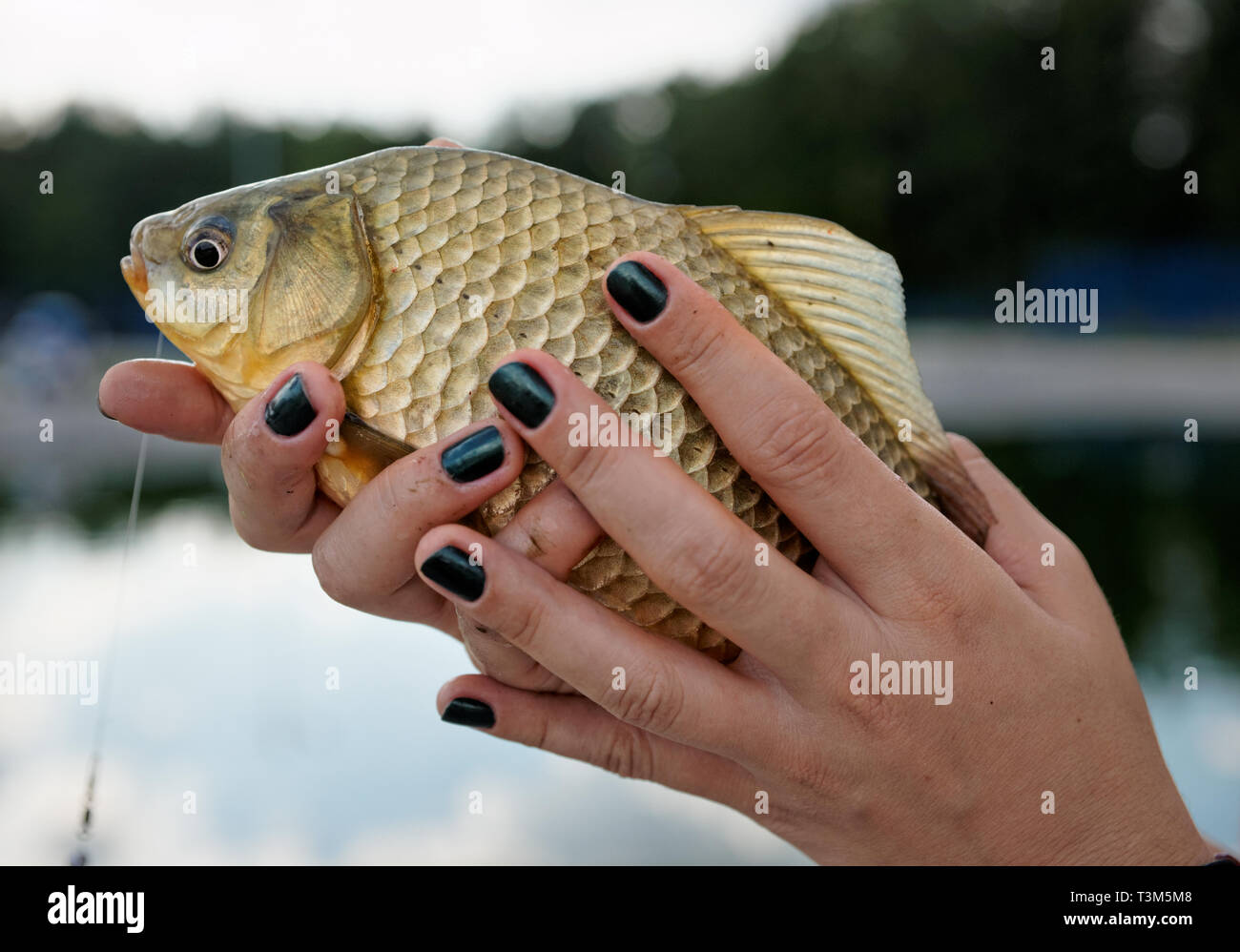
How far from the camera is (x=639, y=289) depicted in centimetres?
106

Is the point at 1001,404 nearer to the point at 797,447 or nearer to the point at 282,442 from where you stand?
the point at 797,447

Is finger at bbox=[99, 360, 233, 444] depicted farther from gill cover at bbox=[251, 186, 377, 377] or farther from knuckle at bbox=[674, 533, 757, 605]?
knuckle at bbox=[674, 533, 757, 605]

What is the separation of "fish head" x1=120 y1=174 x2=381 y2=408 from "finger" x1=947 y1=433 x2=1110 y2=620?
85 centimetres

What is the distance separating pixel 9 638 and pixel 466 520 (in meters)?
4.60

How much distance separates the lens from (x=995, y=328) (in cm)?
1930

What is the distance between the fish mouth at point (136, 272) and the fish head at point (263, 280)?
0.06 ft

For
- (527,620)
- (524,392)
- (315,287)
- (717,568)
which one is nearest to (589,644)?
(527,620)

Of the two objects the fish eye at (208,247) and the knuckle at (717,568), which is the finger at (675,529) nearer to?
the knuckle at (717,568)

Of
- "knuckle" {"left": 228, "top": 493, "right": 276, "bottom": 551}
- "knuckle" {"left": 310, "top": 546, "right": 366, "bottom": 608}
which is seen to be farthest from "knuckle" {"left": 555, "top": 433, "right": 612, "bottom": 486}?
"knuckle" {"left": 228, "top": 493, "right": 276, "bottom": 551}
